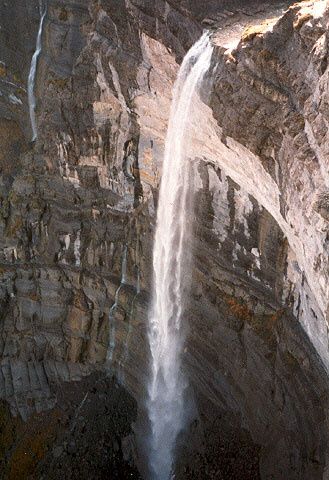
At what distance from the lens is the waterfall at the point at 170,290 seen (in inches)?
591

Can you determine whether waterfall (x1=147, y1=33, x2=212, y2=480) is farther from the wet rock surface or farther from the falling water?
the falling water

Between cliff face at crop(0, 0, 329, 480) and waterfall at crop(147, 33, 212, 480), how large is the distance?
412mm

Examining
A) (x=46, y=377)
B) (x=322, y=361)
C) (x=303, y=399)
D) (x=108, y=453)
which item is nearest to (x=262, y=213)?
(x=322, y=361)

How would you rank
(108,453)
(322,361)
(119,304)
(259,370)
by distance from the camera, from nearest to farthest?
1. (322,361)
2. (259,370)
3. (108,453)
4. (119,304)

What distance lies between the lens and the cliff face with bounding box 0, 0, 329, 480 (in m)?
10.8

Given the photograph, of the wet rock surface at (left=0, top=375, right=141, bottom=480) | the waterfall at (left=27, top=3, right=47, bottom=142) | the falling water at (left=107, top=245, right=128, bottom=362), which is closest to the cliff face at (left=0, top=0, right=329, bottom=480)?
the falling water at (left=107, top=245, right=128, bottom=362)

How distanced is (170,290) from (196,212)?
2.90 metres

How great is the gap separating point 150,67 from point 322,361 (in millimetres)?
8415

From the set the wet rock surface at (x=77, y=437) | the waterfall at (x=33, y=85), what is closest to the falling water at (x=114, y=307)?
the wet rock surface at (x=77, y=437)

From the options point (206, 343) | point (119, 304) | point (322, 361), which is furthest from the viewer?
point (119, 304)

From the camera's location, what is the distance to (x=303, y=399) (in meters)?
13.1

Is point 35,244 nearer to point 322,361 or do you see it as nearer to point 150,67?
point 150,67

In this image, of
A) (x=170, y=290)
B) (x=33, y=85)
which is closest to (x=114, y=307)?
(x=170, y=290)

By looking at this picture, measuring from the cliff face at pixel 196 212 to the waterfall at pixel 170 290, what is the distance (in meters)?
0.41
